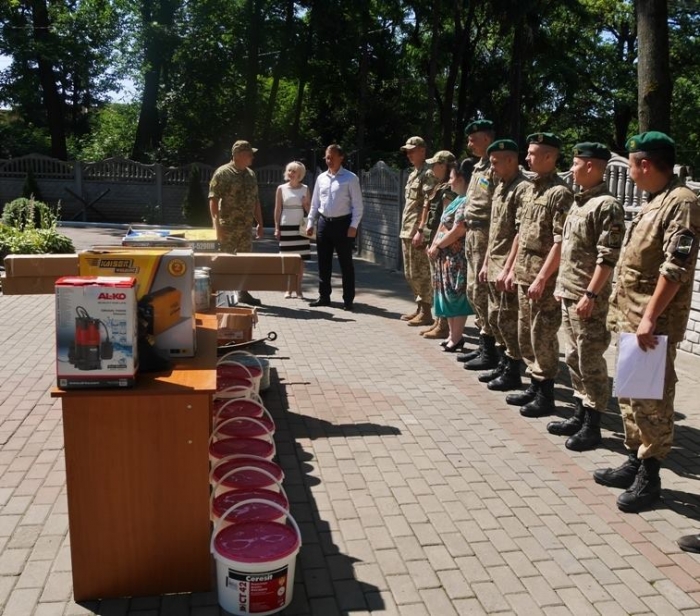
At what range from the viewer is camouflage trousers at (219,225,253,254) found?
9.90m

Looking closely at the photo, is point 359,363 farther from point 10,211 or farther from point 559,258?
point 10,211

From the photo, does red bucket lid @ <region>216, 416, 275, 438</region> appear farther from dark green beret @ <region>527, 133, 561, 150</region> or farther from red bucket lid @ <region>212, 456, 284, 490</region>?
dark green beret @ <region>527, 133, 561, 150</region>

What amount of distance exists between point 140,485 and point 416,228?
6.33 m

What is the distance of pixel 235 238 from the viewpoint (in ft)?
32.8

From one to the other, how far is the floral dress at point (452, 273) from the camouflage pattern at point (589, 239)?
253 centimetres

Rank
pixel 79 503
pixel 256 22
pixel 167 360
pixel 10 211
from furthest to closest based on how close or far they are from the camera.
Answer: pixel 256 22
pixel 10 211
pixel 167 360
pixel 79 503

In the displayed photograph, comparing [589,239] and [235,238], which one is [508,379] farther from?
[235,238]

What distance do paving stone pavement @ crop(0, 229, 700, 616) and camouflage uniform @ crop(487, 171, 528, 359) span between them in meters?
0.57

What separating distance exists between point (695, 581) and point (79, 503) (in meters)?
2.87

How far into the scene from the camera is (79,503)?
3.28 meters

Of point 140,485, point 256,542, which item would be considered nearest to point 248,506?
point 256,542

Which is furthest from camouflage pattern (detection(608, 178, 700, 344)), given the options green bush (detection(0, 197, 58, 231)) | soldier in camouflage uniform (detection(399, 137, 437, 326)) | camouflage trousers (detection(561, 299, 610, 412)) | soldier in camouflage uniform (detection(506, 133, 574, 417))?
green bush (detection(0, 197, 58, 231))

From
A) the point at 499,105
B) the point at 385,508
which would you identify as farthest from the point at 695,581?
the point at 499,105

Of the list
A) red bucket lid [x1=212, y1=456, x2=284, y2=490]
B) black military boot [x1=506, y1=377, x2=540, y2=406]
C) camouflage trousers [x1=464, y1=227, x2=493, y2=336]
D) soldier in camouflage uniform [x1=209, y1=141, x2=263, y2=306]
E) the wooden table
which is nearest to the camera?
the wooden table
